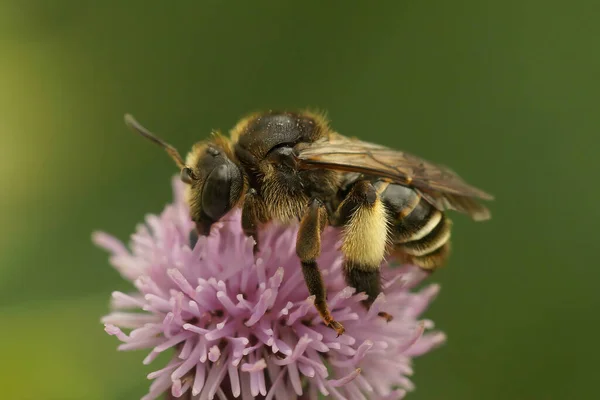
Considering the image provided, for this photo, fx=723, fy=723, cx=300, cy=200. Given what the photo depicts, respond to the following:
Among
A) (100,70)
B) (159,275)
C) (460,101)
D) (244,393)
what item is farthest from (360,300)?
(100,70)

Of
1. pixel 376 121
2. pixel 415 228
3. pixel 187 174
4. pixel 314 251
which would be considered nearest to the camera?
pixel 314 251

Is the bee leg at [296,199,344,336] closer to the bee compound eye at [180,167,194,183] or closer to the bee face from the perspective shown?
the bee face

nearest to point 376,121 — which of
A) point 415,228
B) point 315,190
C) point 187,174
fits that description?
point 415,228

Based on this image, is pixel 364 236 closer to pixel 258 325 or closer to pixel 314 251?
pixel 314 251

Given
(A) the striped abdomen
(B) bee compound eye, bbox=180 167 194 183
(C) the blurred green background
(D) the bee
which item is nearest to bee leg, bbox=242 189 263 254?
(D) the bee

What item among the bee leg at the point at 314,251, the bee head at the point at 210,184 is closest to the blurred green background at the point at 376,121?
the bee head at the point at 210,184

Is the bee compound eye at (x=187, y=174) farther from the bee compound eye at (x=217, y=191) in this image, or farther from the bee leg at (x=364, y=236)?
the bee leg at (x=364, y=236)

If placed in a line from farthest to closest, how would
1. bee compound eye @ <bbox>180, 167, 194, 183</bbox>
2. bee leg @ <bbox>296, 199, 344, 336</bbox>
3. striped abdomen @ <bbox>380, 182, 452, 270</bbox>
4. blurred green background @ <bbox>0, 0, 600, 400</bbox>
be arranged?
blurred green background @ <bbox>0, 0, 600, 400</bbox>
striped abdomen @ <bbox>380, 182, 452, 270</bbox>
bee compound eye @ <bbox>180, 167, 194, 183</bbox>
bee leg @ <bbox>296, 199, 344, 336</bbox>
